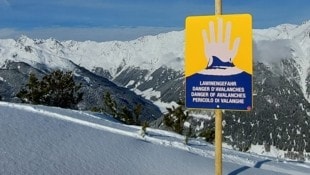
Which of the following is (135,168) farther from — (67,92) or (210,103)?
(67,92)

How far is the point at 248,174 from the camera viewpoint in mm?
12195

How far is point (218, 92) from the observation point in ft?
27.7

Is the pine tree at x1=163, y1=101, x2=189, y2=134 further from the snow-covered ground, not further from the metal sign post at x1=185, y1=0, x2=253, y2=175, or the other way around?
the metal sign post at x1=185, y1=0, x2=253, y2=175

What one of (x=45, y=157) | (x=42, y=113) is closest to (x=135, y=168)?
(x=45, y=157)

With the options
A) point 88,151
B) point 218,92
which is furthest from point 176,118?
point 218,92

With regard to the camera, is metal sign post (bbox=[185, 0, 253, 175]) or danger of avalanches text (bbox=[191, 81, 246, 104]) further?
danger of avalanches text (bbox=[191, 81, 246, 104])

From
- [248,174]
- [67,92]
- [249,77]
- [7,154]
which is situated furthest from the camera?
[67,92]

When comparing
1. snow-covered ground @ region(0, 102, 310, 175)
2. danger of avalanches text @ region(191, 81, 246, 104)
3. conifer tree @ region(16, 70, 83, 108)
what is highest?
conifer tree @ region(16, 70, 83, 108)

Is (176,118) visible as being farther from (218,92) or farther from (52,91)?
(218,92)

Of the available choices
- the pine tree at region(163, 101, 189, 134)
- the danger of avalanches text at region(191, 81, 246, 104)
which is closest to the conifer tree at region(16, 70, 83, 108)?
the pine tree at region(163, 101, 189, 134)

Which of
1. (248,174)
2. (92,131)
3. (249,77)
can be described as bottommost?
(248,174)

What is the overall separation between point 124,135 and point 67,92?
76.3 feet

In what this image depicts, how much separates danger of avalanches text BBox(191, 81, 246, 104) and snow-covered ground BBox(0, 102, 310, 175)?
246 cm

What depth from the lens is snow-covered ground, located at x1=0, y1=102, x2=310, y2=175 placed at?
9.73 meters
